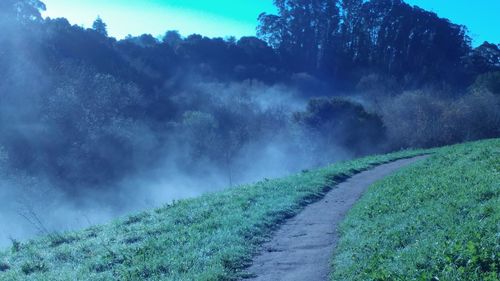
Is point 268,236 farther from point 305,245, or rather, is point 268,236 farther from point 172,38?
point 172,38

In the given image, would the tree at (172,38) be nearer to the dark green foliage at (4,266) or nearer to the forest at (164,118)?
the forest at (164,118)

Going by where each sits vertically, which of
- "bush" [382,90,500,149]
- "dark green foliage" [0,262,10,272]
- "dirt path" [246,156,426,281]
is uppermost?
"bush" [382,90,500,149]

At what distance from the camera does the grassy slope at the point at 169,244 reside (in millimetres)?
7641

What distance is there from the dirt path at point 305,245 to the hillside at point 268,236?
22 centimetres

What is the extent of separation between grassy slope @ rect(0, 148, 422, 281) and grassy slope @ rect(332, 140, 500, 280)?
154 cm

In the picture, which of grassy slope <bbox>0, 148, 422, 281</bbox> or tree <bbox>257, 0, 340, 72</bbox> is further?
tree <bbox>257, 0, 340, 72</bbox>

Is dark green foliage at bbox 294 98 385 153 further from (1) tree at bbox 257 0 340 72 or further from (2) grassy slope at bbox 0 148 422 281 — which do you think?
(1) tree at bbox 257 0 340 72

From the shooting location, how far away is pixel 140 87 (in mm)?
43250

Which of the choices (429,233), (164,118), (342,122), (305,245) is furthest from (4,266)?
(164,118)

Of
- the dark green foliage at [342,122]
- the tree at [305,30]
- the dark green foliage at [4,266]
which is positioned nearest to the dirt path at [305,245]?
the dark green foliage at [4,266]

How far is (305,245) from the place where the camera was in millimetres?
8844

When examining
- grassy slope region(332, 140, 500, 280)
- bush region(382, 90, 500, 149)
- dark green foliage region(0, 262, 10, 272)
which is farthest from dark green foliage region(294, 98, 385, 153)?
dark green foliage region(0, 262, 10, 272)

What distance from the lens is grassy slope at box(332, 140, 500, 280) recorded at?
5672mm

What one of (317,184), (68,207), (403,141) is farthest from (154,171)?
(317,184)
